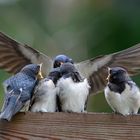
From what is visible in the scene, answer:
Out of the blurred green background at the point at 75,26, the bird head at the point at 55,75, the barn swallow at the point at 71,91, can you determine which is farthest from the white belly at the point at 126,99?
the blurred green background at the point at 75,26

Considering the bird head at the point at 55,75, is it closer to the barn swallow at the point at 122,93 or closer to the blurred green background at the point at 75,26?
the barn swallow at the point at 122,93

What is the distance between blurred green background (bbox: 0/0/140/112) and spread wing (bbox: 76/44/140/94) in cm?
366

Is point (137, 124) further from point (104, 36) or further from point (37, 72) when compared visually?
point (104, 36)

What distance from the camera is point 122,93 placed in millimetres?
3260

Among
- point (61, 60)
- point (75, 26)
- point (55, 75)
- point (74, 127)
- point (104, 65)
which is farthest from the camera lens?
point (75, 26)

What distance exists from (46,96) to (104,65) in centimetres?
136

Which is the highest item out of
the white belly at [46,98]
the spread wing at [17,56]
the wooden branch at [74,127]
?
the spread wing at [17,56]

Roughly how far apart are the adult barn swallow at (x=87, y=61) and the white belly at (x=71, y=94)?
105 cm

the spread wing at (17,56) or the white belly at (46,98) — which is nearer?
the white belly at (46,98)

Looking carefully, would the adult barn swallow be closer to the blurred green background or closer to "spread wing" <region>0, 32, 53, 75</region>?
"spread wing" <region>0, 32, 53, 75</region>

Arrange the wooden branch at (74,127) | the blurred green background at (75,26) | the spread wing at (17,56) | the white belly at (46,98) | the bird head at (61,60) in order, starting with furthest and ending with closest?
1. the blurred green background at (75,26)
2. the spread wing at (17,56)
3. the bird head at (61,60)
4. the white belly at (46,98)
5. the wooden branch at (74,127)

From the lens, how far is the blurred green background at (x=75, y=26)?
8898mm

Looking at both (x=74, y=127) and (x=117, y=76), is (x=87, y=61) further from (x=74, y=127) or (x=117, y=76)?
(x=74, y=127)

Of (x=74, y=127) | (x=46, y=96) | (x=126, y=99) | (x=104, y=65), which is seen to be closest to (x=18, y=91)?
(x=46, y=96)
